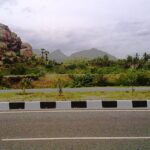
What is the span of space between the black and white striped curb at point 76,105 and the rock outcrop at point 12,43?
37335 millimetres

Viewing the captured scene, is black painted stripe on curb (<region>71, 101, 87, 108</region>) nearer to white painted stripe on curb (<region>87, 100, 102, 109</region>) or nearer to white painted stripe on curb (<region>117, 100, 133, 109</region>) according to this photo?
white painted stripe on curb (<region>87, 100, 102, 109</region>)

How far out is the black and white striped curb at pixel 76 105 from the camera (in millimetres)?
11326

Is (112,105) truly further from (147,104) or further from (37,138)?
(37,138)

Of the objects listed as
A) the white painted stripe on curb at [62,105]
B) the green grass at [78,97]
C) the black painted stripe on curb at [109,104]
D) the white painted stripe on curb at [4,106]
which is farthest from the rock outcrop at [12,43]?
the black painted stripe on curb at [109,104]

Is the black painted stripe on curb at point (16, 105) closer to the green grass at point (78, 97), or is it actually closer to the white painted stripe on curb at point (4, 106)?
the white painted stripe on curb at point (4, 106)

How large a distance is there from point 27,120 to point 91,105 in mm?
2914

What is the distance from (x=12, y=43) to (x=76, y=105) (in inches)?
1651

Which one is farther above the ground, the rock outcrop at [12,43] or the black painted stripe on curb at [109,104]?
the rock outcrop at [12,43]

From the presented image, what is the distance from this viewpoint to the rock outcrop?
50.6 metres

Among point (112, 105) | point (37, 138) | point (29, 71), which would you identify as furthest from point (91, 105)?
point (29, 71)

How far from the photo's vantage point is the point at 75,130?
761 cm

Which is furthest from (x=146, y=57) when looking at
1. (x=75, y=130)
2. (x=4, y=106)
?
(x=75, y=130)

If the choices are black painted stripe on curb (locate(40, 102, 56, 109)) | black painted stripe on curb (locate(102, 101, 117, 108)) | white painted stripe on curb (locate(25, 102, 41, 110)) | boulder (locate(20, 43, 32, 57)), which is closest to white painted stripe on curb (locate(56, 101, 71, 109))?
black painted stripe on curb (locate(40, 102, 56, 109))

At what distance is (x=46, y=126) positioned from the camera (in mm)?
8109
